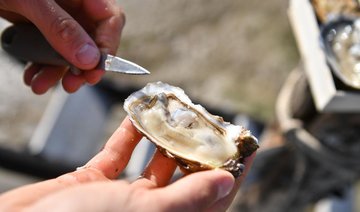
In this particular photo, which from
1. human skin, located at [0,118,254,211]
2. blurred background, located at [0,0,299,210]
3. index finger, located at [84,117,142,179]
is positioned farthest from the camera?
blurred background, located at [0,0,299,210]

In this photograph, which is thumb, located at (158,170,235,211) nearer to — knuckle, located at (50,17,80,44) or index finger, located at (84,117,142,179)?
index finger, located at (84,117,142,179)

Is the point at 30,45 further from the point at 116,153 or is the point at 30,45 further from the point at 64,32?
the point at 116,153

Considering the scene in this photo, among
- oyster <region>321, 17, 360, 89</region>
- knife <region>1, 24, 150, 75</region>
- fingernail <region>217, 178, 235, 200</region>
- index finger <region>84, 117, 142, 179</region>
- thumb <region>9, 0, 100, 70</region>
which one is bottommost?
oyster <region>321, 17, 360, 89</region>

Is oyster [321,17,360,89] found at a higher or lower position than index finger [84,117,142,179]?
lower

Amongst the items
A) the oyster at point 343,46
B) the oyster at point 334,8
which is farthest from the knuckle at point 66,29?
the oyster at point 334,8

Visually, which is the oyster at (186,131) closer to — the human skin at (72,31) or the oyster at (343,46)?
the human skin at (72,31)

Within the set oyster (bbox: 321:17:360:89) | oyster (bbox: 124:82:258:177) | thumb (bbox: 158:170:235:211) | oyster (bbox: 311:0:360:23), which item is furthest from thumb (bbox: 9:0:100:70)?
oyster (bbox: 311:0:360:23)

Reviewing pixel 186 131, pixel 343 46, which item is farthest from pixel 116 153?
pixel 343 46
